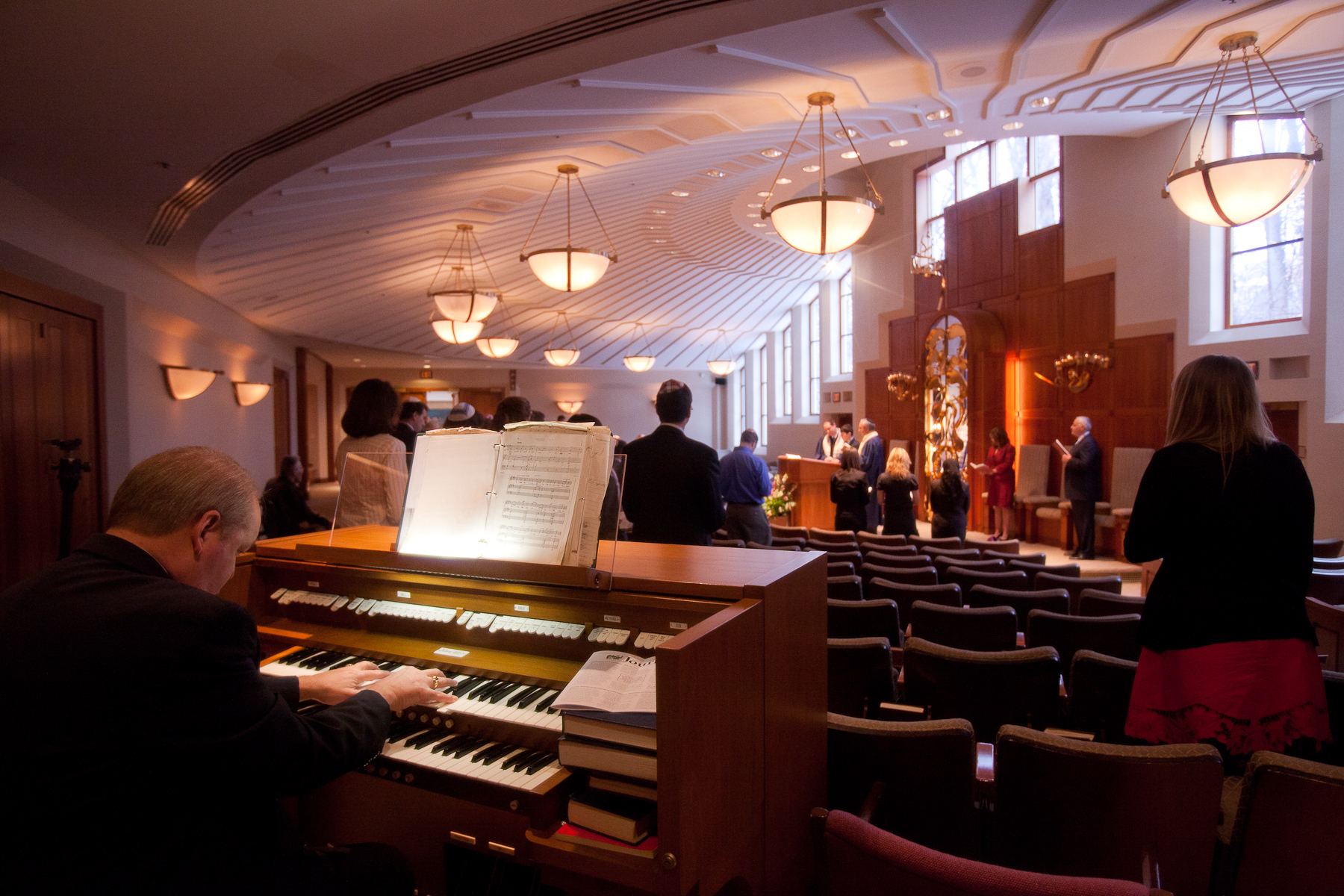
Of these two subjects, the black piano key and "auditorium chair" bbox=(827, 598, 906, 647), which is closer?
the black piano key

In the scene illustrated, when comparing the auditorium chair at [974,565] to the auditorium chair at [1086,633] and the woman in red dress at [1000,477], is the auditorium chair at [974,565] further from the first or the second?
the woman in red dress at [1000,477]

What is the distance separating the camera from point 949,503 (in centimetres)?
621

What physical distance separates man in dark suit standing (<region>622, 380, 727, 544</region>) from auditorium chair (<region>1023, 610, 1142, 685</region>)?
1374 millimetres

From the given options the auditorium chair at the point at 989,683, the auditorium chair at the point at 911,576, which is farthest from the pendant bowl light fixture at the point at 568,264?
the auditorium chair at the point at 989,683

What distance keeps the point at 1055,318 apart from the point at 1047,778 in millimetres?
8156

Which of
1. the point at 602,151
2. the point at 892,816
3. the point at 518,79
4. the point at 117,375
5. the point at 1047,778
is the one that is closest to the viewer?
the point at 1047,778

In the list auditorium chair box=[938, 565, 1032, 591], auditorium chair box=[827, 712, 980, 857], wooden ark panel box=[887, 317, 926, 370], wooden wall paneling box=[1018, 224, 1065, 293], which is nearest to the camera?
auditorium chair box=[827, 712, 980, 857]

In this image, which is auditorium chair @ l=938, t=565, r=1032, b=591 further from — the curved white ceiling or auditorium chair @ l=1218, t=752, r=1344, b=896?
the curved white ceiling

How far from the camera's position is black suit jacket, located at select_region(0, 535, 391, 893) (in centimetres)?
108

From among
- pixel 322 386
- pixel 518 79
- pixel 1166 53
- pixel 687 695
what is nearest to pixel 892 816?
pixel 687 695

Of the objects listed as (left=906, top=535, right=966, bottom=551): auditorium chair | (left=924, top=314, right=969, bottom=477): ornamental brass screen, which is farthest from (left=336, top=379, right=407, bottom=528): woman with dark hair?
(left=924, top=314, right=969, bottom=477): ornamental brass screen

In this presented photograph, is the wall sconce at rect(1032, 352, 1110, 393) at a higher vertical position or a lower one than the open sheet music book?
higher

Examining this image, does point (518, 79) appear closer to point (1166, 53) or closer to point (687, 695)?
point (687, 695)

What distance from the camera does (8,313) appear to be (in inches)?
179
